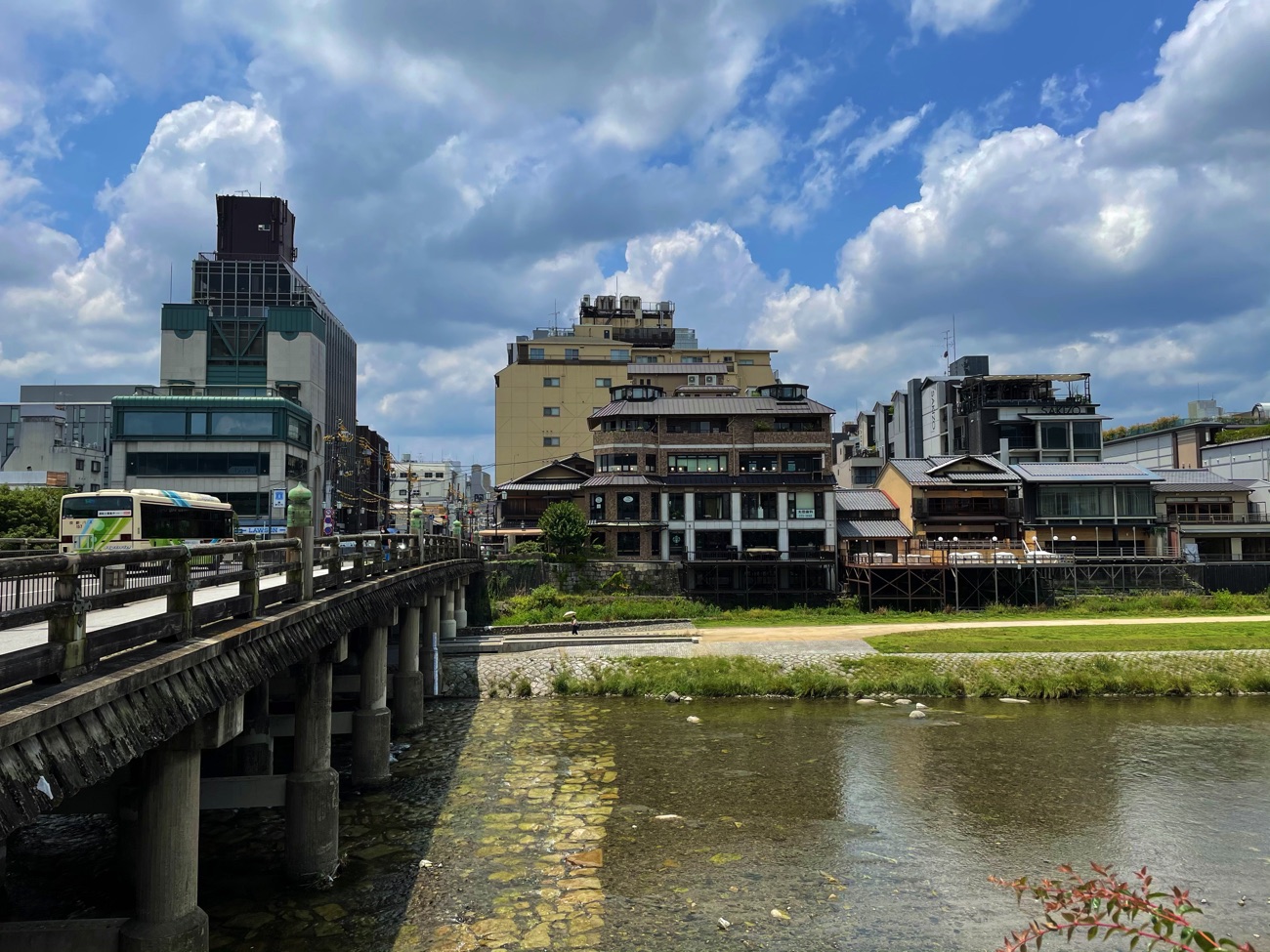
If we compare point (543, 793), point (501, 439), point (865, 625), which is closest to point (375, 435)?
point (501, 439)

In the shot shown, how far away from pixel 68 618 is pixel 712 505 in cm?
5798

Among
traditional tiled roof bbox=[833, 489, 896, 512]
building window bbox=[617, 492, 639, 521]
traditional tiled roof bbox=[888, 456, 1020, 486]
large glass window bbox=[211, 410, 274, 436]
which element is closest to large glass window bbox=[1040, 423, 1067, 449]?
traditional tiled roof bbox=[888, 456, 1020, 486]

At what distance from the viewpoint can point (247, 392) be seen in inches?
3976

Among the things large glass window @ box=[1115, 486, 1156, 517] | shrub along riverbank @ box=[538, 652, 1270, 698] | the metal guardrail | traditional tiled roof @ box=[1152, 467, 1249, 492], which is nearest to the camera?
the metal guardrail

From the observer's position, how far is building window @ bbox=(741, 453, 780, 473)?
6606cm

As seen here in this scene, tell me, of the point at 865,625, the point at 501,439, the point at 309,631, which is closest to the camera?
the point at 309,631

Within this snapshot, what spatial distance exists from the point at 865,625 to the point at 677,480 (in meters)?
20.2

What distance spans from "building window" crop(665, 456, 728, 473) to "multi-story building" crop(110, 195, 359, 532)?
2654cm

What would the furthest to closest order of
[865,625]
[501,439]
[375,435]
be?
1. [375,435]
2. [501,439]
3. [865,625]

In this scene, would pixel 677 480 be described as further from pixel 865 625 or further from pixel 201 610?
pixel 201 610

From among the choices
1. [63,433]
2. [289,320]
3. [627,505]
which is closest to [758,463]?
[627,505]

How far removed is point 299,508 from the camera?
16.5 m

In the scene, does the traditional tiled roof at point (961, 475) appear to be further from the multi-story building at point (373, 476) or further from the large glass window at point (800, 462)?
the multi-story building at point (373, 476)

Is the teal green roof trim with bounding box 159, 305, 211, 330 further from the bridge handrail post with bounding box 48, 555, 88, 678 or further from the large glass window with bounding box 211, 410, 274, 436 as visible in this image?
the bridge handrail post with bounding box 48, 555, 88, 678
